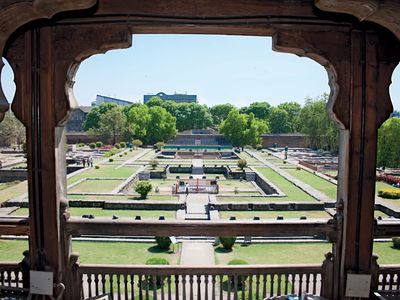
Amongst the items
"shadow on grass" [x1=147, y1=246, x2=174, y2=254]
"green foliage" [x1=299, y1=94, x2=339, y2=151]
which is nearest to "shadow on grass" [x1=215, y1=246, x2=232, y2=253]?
"shadow on grass" [x1=147, y1=246, x2=174, y2=254]

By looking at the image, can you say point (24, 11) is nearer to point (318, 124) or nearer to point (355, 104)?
point (355, 104)

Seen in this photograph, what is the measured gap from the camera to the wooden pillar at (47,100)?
3264mm

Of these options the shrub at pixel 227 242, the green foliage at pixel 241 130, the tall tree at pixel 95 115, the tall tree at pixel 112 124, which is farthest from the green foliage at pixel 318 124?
the tall tree at pixel 95 115

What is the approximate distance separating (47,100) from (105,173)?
25048 millimetres

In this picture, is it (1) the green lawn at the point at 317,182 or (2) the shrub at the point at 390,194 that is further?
(1) the green lawn at the point at 317,182

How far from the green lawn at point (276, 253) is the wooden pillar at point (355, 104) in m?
A: 7.74

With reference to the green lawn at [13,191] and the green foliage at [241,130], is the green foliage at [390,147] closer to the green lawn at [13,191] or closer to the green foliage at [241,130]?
the green lawn at [13,191]

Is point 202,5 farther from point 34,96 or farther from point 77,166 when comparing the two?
point 77,166

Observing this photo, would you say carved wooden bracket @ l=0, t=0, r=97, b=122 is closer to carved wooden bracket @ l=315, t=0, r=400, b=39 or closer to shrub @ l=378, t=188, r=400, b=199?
carved wooden bracket @ l=315, t=0, r=400, b=39

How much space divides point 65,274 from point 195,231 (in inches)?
51.8

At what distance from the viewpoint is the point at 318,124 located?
154ft

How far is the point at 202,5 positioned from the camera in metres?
3.18

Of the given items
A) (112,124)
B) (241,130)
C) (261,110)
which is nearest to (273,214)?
(241,130)

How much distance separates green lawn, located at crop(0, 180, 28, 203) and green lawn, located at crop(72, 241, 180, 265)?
28.0 feet
